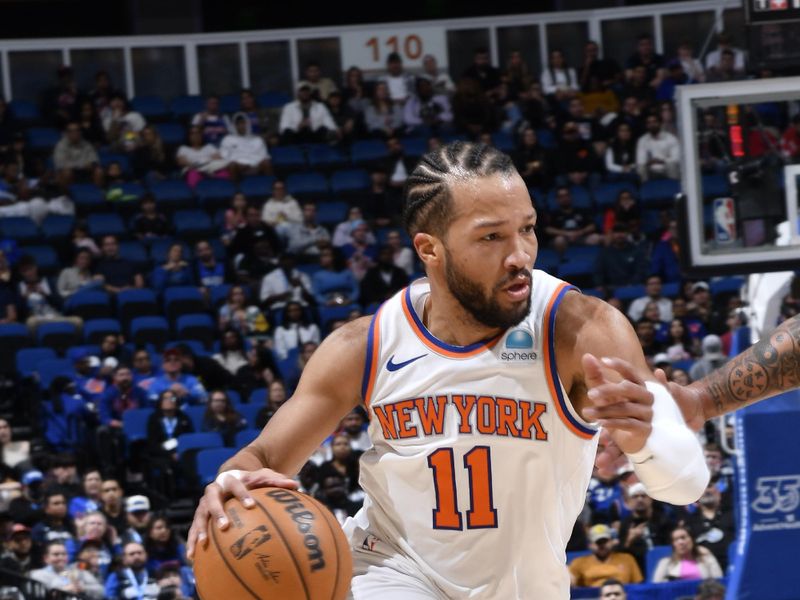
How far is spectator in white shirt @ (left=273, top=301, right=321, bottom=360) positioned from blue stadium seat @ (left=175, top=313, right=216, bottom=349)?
716 mm

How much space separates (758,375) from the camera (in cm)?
396

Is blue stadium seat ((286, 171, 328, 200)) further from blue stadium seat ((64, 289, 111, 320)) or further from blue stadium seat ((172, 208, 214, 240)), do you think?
blue stadium seat ((64, 289, 111, 320))

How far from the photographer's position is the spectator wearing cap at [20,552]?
955 centimetres

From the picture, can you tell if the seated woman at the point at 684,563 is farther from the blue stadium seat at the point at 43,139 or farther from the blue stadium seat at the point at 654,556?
the blue stadium seat at the point at 43,139

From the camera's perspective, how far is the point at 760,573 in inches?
335

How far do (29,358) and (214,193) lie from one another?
3981 mm

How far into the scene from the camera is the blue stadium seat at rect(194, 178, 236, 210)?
53.1ft

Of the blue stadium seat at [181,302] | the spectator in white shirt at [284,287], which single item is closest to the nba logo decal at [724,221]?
the spectator in white shirt at [284,287]

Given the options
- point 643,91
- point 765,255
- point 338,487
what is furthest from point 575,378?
point 643,91

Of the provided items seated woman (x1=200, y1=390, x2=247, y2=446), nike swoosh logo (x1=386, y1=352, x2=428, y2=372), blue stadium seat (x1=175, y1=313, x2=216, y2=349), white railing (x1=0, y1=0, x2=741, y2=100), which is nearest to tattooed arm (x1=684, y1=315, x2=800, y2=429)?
nike swoosh logo (x1=386, y1=352, x2=428, y2=372)

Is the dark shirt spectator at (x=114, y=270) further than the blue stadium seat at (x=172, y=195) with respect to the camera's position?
No

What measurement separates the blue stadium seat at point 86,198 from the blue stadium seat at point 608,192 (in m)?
5.75

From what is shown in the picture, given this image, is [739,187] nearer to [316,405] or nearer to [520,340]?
[520,340]

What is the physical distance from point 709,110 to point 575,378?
5.45 meters
